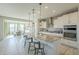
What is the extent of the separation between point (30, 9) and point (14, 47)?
0.97 m

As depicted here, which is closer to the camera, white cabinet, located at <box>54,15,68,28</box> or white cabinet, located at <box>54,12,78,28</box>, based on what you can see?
white cabinet, located at <box>54,12,78,28</box>

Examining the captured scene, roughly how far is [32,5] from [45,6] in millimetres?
301

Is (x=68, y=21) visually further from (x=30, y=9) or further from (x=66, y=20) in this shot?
(x=30, y=9)

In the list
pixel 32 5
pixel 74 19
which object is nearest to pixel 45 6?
pixel 32 5

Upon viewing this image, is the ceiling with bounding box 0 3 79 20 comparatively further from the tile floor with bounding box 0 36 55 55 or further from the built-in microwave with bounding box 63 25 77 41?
the tile floor with bounding box 0 36 55 55

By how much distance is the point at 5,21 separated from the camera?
2613 millimetres

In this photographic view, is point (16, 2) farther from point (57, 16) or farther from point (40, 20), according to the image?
point (57, 16)

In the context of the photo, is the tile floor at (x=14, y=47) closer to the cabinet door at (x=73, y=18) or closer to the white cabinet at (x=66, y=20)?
the white cabinet at (x=66, y=20)

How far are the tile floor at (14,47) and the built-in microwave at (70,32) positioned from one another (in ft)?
1.70

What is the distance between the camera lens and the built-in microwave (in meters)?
2.51

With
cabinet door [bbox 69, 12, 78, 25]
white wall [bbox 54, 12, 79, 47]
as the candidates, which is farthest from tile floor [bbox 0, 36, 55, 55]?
cabinet door [bbox 69, 12, 78, 25]

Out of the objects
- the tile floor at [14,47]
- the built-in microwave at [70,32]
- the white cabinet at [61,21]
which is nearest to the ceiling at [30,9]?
the white cabinet at [61,21]

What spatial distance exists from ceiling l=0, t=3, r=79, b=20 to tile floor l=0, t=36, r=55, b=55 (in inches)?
23.6

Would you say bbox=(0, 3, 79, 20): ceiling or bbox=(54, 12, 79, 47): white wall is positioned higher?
bbox=(0, 3, 79, 20): ceiling
